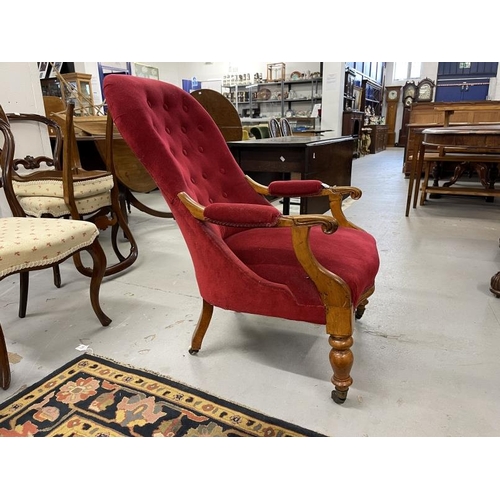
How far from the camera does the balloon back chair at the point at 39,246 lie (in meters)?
1.27

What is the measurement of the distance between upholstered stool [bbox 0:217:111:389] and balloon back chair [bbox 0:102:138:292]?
0.52 meters

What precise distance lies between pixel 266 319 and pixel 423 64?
41.5 ft

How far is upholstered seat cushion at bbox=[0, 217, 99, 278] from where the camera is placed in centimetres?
127

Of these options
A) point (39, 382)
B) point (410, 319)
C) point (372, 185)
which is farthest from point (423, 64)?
point (39, 382)

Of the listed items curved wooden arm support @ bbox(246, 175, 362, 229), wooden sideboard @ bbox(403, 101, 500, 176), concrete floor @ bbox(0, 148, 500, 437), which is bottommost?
concrete floor @ bbox(0, 148, 500, 437)

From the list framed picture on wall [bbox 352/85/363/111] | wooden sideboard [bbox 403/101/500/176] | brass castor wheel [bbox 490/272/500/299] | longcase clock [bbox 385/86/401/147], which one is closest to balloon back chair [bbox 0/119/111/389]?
brass castor wheel [bbox 490/272/500/299]

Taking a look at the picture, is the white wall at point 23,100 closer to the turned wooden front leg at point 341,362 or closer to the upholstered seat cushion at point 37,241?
the upholstered seat cushion at point 37,241

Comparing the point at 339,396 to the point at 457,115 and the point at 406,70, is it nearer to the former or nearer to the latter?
the point at 457,115

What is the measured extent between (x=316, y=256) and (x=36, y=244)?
3.22 feet

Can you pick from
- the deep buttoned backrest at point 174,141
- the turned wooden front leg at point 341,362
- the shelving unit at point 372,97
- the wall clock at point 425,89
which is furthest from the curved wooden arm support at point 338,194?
the wall clock at point 425,89

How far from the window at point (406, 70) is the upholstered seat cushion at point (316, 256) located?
1289 centimetres

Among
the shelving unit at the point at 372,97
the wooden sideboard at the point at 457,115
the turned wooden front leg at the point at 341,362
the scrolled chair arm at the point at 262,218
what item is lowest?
the turned wooden front leg at the point at 341,362

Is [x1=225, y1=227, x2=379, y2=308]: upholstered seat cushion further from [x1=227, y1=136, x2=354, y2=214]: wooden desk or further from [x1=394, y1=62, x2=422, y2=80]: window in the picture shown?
[x1=394, y1=62, x2=422, y2=80]: window

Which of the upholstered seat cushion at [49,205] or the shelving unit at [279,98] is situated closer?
the upholstered seat cushion at [49,205]
